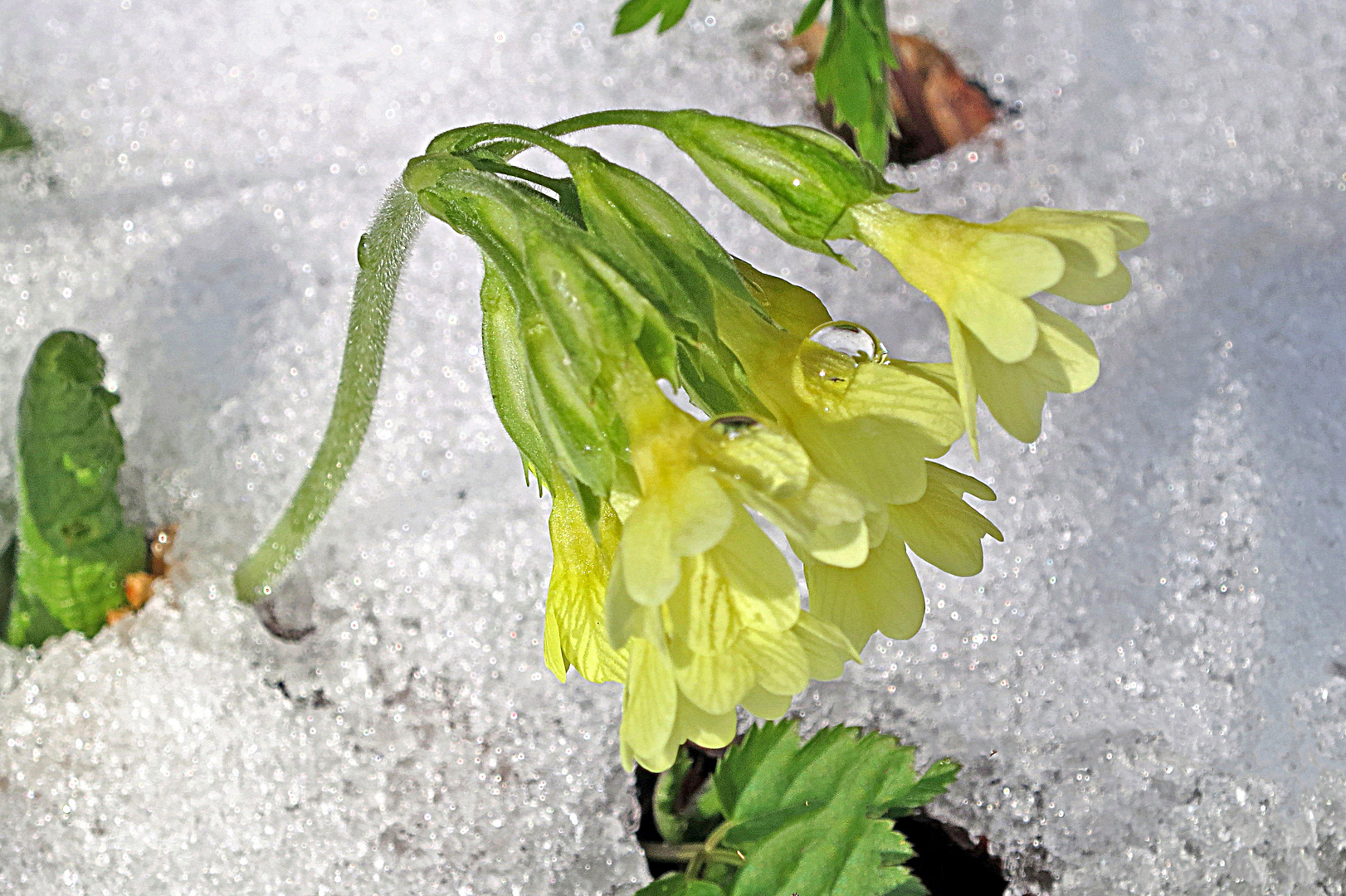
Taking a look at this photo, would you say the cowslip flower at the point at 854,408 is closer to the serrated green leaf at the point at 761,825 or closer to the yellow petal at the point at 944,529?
the yellow petal at the point at 944,529

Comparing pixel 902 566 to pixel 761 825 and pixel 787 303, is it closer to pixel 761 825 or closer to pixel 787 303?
pixel 787 303

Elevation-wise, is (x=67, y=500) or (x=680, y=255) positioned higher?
(x=680, y=255)

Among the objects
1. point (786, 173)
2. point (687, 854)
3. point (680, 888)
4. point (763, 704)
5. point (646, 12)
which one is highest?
point (786, 173)

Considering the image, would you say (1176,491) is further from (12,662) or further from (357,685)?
(12,662)

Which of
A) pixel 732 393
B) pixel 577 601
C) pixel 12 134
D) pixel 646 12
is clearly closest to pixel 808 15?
pixel 646 12

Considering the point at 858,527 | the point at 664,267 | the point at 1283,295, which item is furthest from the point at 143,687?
the point at 1283,295

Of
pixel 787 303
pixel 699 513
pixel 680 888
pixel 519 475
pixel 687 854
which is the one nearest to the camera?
pixel 699 513

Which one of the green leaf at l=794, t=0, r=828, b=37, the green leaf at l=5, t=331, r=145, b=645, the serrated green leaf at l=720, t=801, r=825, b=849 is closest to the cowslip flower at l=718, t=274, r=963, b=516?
the serrated green leaf at l=720, t=801, r=825, b=849
